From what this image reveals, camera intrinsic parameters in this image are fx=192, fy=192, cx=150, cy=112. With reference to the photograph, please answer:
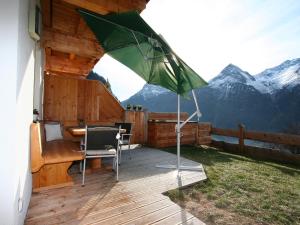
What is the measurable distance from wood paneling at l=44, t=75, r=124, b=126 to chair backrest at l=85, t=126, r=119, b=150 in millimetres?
2947

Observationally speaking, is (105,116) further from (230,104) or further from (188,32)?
(230,104)

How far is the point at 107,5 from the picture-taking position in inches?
133

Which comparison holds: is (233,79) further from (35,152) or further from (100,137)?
(35,152)

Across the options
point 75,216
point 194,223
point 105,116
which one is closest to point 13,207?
point 75,216

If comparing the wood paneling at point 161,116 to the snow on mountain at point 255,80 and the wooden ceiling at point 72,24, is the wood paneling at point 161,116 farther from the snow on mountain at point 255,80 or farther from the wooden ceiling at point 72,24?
the snow on mountain at point 255,80

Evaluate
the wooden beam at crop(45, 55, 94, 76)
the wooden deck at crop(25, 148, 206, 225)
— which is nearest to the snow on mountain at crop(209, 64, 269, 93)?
the wooden beam at crop(45, 55, 94, 76)

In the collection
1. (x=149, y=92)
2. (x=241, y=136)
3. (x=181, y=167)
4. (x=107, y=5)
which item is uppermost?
(x=149, y=92)

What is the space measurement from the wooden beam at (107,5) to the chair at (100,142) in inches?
81.8

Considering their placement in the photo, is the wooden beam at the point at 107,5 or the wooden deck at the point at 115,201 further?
the wooden beam at the point at 107,5

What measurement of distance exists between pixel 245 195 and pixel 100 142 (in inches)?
105

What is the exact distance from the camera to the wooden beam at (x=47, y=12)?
4.16m

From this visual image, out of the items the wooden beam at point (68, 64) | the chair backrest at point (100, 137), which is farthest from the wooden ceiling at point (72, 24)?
the chair backrest at point (100, 137)

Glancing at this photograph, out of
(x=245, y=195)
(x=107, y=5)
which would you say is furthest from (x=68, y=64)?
(x=245, y=195)

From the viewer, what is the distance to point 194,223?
2.30 metres
